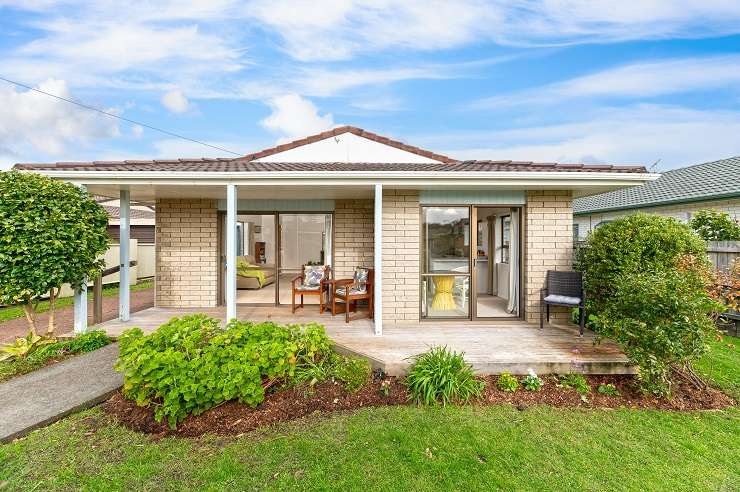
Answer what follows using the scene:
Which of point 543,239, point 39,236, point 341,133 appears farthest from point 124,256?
point 543,239

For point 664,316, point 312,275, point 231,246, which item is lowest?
point 664,316

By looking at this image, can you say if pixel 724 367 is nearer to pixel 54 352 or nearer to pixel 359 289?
pixel 359 289

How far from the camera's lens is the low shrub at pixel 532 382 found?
414 centimetres

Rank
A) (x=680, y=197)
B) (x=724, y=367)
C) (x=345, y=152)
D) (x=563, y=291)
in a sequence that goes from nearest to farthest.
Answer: (x=724, y=367) → (x=563, y=291) → (x=345, y=152) → (x=680, y=197)

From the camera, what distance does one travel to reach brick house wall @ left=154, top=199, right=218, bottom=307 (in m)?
8.04

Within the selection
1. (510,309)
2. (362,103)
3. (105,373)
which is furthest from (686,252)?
(362,103)

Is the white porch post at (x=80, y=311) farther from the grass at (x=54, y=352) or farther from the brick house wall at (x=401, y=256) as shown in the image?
the brick house wall at (x=401, y=256)

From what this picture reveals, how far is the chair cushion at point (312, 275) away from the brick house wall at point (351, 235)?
68 cm

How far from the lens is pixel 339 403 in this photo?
3832 millimetres

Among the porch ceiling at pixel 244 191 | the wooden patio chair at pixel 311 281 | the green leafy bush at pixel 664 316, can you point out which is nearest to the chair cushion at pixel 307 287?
the wooden patio chair at pixel 311 281

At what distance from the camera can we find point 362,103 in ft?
49.9

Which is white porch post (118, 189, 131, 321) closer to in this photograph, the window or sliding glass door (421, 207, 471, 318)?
sliding glass door (421, 207, 471, 318)

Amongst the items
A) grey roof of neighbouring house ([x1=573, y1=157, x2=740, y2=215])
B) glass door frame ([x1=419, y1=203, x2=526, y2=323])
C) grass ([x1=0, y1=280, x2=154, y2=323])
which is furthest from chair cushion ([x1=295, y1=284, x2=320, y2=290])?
grey roof of neighbouring house ([x1=573, y1=157, x2=740, y2=215])

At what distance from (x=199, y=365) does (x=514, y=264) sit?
5.54m
